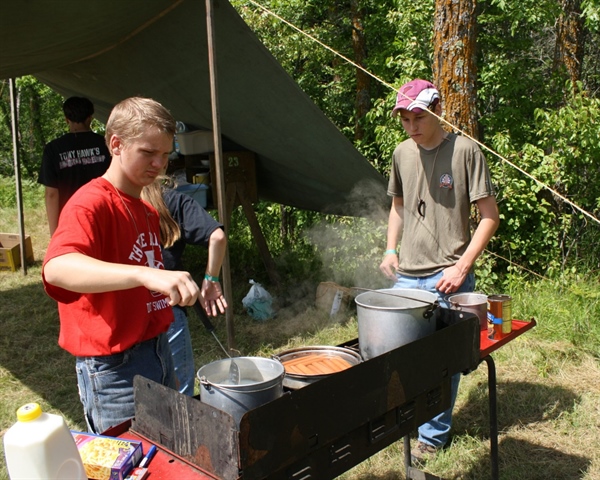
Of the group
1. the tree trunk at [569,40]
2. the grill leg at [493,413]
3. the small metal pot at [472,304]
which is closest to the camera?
the small metal pot at [472,304]

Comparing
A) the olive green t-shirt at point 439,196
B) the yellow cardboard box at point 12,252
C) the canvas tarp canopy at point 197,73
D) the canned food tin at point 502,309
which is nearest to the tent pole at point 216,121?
the canvas tarp canopy at point 197,73

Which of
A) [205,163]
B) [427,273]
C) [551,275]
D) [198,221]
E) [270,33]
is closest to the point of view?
[198,221]

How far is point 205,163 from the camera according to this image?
16.4 feet

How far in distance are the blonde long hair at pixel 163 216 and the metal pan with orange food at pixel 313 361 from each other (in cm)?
71

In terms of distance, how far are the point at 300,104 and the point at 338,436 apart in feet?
9.21

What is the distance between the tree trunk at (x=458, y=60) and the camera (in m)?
4.07

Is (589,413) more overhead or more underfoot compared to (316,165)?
more underfoot

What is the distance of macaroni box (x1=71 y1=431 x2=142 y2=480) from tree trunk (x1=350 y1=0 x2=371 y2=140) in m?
6.65

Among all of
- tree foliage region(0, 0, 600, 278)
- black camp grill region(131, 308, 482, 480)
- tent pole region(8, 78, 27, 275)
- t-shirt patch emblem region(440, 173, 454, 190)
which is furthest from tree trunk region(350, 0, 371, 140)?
black camp grill region(131, 308, 482, 480)

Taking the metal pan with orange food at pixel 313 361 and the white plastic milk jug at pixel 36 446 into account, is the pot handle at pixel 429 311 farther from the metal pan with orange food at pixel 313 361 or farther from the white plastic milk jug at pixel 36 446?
the white plastic milk jug at pixel 36 446

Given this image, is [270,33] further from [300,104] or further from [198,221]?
[198,221]

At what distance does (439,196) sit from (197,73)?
7.44ft

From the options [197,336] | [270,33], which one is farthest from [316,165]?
[270,33]

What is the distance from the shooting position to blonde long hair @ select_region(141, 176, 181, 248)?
2.14 metres
